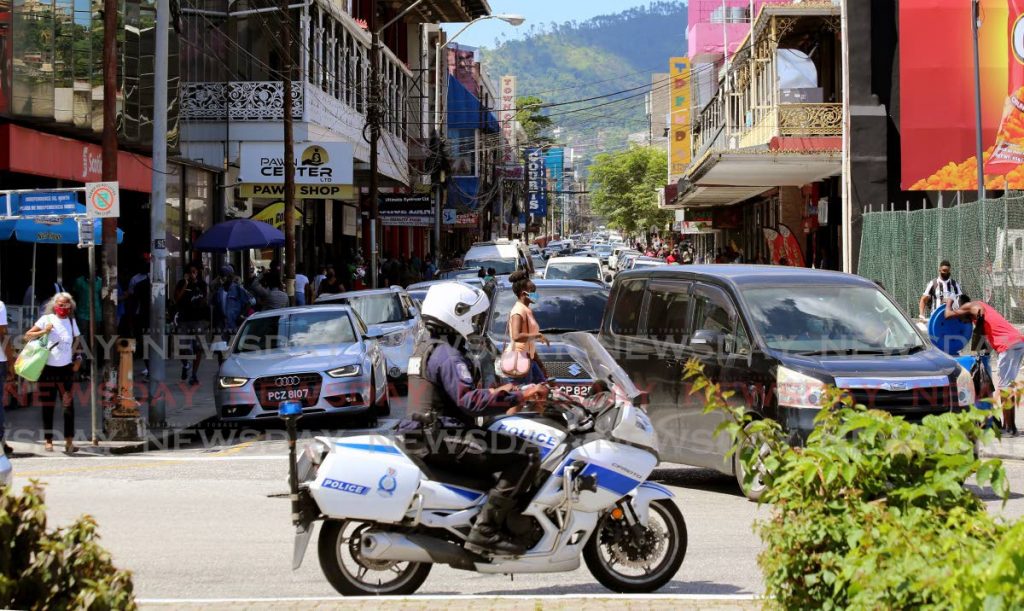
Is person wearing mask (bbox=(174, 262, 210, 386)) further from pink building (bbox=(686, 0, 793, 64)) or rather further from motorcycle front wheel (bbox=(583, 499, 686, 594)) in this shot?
pink building (bbox=(686, 0, 793, 64))

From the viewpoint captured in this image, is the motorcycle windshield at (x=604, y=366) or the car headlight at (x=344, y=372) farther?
the car headlight at (x=344, y=372)

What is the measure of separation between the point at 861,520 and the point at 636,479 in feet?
8.37

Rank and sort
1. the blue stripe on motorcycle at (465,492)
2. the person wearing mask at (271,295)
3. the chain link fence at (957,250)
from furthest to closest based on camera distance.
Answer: the person wearing mask at (271,295) < the chain link fence at (957,250) < the blue stripe on motorcycle at (465,492)

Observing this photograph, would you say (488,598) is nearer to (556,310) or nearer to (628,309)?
(628,309)

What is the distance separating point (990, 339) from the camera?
47.0 ft

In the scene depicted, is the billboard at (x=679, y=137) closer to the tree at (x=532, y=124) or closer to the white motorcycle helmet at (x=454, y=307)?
the tree at (x=532, y=124)

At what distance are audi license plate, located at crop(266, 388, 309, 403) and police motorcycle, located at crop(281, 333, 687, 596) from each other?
9.17 metres

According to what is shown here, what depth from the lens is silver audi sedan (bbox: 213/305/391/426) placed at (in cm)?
1650

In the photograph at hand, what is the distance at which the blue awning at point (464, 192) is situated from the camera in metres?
80.0

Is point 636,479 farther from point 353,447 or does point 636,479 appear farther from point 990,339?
point 990,339

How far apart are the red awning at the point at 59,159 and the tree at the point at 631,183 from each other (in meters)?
88.8

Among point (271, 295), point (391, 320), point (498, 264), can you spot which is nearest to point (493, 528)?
point (391, 320)

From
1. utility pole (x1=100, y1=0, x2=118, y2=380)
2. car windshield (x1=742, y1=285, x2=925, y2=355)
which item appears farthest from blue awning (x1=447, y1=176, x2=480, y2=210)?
car windshield (x1=742, y1=285, x2=925, y2=355)

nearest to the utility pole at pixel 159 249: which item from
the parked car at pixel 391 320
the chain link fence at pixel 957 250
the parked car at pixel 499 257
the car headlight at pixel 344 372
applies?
the car headlight at pixel 344 372
